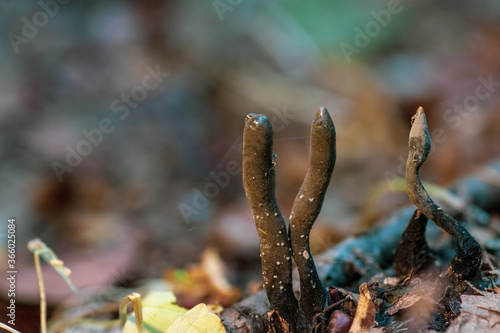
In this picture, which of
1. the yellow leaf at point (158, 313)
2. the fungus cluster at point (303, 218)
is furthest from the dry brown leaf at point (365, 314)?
the yellow leaf at point (158, 313)

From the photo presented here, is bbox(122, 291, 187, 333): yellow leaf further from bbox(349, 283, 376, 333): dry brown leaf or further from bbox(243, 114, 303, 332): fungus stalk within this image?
Result: bbox(349, 283, 376, 333): dry brown leaf

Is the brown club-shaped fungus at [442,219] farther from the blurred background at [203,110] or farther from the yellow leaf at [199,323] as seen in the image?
the blurred background at [203,110]

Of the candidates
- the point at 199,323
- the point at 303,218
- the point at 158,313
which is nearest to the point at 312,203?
the point at 303,218

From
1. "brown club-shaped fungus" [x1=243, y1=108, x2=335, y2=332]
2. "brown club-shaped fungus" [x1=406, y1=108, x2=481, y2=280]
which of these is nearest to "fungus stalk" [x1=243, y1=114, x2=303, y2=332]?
"brown club-shaped fungus" [x1=243, y1=108, x2=335, y2=332]

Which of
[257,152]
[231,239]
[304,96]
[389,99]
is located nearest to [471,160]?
[389,99]

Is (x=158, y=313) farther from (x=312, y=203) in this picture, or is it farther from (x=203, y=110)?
(x=203, y=110)

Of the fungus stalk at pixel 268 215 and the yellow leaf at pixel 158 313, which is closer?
the fungus stalk at pixel 268 215

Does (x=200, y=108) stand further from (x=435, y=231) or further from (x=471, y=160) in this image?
(x=435, y=231)
